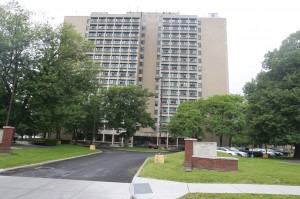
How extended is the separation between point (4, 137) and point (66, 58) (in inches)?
727

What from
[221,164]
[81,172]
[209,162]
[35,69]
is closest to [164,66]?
[35,69]

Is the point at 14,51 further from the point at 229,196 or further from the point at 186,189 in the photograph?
the point at 229,196

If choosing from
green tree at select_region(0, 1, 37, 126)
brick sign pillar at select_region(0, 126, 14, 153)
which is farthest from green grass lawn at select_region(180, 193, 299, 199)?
green tree at select_region(0, 1, 37, 126)

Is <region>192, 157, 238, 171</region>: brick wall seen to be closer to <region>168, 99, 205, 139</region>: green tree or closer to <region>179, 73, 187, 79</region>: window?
<region>168, 99, 205, 139</region>: green tree

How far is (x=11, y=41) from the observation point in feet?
105

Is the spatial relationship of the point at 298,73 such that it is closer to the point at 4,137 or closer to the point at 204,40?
the point at 4,137

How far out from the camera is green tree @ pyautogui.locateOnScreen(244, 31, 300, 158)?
31328mm

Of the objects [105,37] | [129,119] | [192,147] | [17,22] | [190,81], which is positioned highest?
[105,37]

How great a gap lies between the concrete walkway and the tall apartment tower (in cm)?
7457

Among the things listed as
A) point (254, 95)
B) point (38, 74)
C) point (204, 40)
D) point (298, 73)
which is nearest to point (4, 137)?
point (38, 74)

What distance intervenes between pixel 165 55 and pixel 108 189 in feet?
272

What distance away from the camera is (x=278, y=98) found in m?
31.8

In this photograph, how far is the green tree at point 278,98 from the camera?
1233 inches

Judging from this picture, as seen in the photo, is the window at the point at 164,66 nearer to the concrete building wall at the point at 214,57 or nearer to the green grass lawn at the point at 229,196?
the concrete building wall at the point at 214,57
